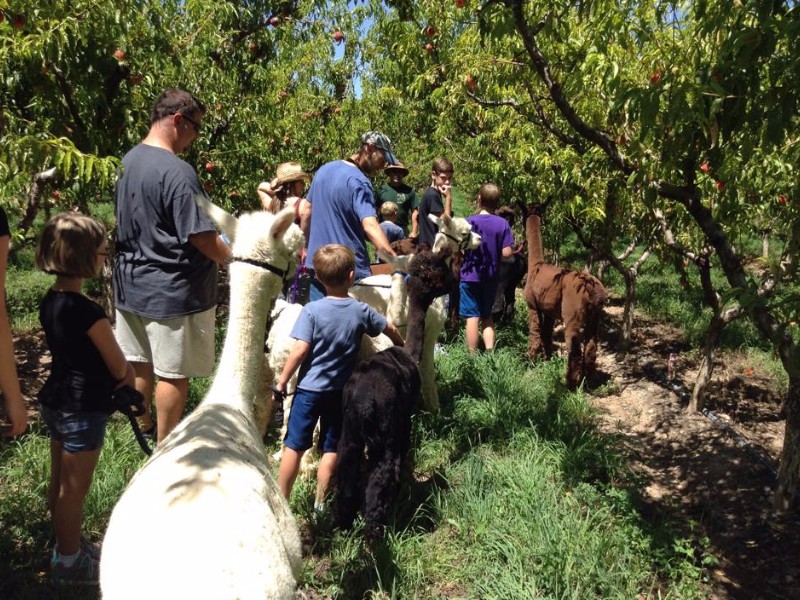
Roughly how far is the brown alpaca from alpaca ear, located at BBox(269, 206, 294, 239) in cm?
311

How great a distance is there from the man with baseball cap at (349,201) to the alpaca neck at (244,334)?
0.96m

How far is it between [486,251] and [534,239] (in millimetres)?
459

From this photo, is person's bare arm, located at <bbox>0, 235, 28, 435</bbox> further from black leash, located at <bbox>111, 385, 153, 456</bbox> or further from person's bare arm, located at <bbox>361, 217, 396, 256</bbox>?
person's bare arm, located at <bbox>361, 217, 396, 256</bbox>

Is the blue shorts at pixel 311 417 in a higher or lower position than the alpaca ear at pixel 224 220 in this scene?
lower

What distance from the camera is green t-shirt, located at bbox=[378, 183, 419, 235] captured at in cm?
668

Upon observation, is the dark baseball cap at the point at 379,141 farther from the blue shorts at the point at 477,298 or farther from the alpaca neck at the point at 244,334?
the blue shorts at the point at 477,298

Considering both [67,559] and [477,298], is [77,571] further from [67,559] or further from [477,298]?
[477,298]

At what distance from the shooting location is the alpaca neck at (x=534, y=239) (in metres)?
5.38

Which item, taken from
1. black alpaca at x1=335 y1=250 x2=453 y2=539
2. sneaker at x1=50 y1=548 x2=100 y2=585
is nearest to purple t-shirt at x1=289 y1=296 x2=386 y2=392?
black alpaca at x1=335 y1=250 x2=453 y2=539

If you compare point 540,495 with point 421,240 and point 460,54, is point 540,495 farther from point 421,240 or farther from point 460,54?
point 460,54

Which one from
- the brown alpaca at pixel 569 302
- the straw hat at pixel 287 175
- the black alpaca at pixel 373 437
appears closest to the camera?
the black alpaca at pixel 373 437

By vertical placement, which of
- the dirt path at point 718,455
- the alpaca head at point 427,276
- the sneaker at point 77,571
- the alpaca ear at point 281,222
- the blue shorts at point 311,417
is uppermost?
the alpaca ear at point 281,222

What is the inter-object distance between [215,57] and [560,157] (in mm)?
3628

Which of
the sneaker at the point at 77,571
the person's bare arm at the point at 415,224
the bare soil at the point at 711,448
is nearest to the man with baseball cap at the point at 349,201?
the sneaker at the point at 77,571
